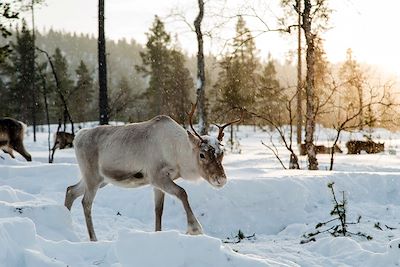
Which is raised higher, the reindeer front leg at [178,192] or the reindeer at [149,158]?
the reindeer at [149,158]

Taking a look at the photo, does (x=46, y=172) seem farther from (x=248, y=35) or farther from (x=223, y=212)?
(x=248, y=35)

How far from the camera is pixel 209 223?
7.88m

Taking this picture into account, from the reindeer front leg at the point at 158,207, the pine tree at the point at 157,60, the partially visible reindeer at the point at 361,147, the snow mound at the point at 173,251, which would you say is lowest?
the partially visible reindeer at the point at 361,147

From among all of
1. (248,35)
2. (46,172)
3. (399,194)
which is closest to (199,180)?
(399,194)

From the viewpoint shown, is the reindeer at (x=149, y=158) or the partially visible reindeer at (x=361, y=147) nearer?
the reindeer at (x=149, y=158)

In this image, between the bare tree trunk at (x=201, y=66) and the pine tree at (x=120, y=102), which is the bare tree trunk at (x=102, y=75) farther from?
the bare tree trunk at (x=201, y=66)

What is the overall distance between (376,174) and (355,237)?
334cm

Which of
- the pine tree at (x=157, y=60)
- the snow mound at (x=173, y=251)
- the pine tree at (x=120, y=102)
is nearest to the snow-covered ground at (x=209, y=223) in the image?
the snow mound at (x=173, y=251)

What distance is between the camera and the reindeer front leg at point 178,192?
18.8 feet

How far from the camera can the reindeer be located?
20.1 feet

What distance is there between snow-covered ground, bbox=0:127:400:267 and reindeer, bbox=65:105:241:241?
614 mm

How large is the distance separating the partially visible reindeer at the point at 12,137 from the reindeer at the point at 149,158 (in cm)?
977

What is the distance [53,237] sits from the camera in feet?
18.1

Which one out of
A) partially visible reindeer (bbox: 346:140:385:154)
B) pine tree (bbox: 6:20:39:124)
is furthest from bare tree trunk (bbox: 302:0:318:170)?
pine tree (bbox: 6:20:39:124)
